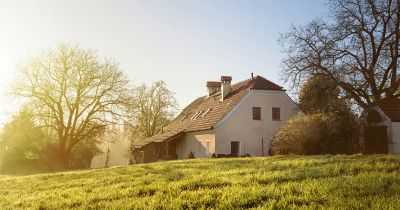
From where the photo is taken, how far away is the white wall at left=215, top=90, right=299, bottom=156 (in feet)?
99.6

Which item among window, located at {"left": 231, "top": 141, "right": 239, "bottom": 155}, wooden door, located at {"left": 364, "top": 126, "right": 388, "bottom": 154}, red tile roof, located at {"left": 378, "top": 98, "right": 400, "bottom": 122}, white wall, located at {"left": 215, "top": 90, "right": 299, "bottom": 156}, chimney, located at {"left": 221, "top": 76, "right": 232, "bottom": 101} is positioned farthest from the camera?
chimney, located at {"left": 221, "top": 76, "right": 232, "bottom": 101}

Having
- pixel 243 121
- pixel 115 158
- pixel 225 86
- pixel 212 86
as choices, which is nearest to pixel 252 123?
pixel 243 121

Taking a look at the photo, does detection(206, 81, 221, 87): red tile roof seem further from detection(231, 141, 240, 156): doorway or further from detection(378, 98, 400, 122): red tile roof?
detection(378, 98, 400, 122): red tile roof

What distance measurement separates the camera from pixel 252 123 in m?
31.3

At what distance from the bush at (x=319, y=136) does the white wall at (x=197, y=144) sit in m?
7.56

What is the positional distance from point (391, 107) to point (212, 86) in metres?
21.0

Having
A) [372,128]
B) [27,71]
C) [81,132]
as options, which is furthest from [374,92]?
[27,71]

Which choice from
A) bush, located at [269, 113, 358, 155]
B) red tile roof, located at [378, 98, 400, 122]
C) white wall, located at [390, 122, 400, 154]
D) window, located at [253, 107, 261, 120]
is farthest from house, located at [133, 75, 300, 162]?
white wall, located at [390, 122, 400, 154]

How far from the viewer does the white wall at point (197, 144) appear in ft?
102

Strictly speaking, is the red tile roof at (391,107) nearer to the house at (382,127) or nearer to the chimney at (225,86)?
the house at (382,127)

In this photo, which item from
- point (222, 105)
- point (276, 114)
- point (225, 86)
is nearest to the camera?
point (276, 114)

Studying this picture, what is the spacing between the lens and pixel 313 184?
7863 mm

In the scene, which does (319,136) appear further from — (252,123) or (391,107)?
(252,123)

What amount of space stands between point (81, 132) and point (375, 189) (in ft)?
123
